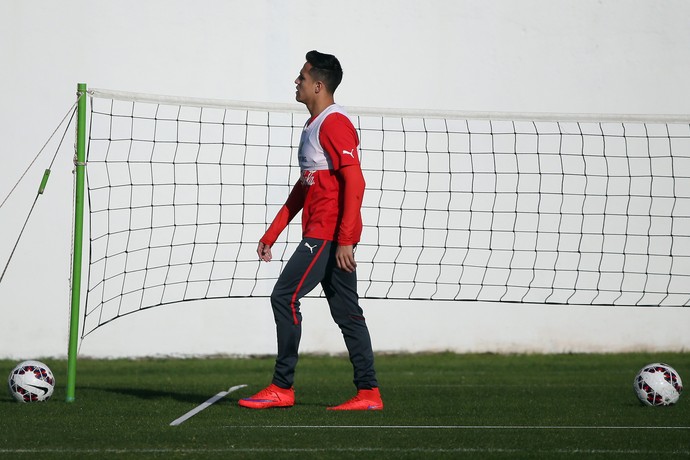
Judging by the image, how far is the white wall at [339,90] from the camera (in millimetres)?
9758

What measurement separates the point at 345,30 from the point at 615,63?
2662 mm

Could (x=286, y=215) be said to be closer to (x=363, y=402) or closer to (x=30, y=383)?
(x=363, y=402)

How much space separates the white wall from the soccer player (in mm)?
4146

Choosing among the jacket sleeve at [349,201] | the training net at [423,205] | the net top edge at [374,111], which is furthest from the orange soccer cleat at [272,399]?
the training net at [423,205]

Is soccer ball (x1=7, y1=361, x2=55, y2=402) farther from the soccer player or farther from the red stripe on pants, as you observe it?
the red stripe on pants

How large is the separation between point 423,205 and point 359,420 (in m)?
4.91

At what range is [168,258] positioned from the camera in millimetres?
9844

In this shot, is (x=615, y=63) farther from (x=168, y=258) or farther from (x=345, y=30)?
(x=168, y=258)

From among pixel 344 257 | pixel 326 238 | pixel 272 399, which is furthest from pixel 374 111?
pixel 272 399

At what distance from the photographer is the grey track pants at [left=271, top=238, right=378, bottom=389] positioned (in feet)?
19.0

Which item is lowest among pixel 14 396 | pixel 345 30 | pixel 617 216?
pixel 14 396

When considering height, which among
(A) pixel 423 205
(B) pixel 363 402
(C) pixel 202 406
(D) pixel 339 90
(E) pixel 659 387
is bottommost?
(C) pixel 202 406

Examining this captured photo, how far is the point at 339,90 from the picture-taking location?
10.2 metres

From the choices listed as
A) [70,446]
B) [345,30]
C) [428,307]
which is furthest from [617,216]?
[70,446]
